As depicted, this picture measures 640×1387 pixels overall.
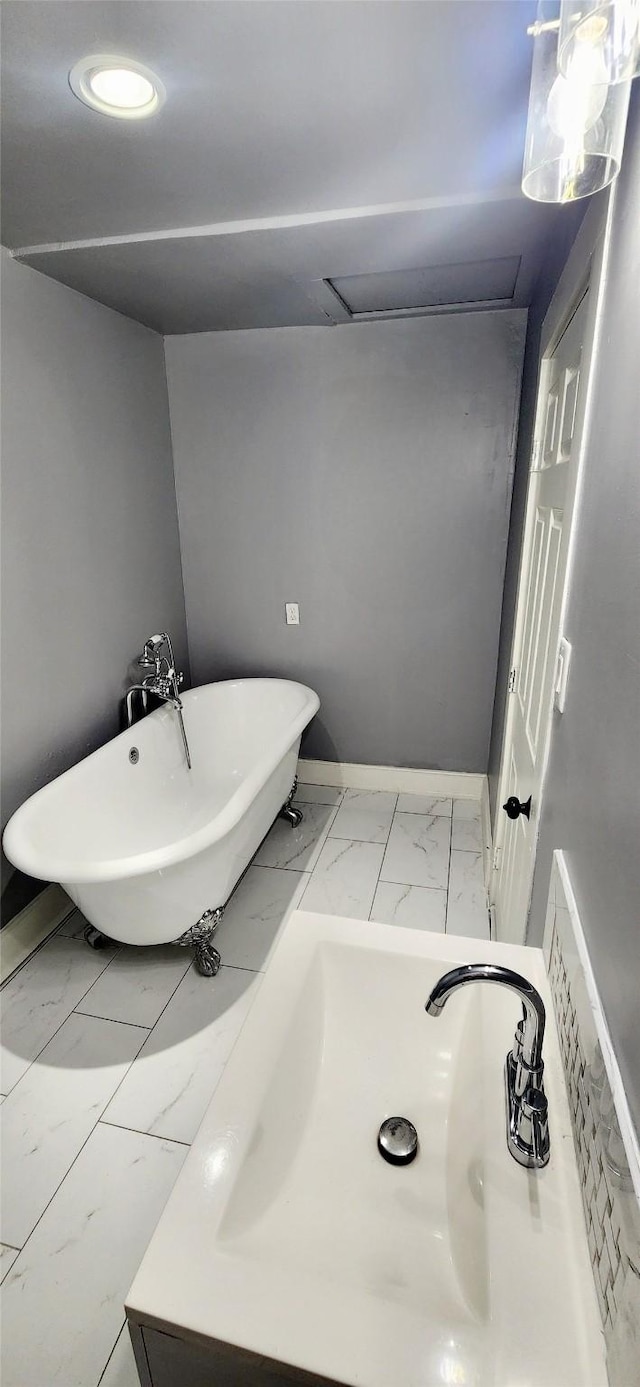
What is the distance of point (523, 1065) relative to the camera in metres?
0.74

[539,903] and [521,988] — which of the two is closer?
[521,988]

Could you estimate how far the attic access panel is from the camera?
193cm

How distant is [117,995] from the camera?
1.94 metres

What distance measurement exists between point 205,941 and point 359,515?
1858 millimetres

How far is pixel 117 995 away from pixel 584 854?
166cm

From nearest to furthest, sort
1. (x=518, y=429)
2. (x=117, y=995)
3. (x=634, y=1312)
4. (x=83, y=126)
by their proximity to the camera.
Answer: (x=634, y=1312) < (x=83, y=126) < (x=117, y=995) < (x=518, y=429)

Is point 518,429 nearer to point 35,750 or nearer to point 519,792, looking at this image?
point 519,792

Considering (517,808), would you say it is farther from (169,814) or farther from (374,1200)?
(169,814)

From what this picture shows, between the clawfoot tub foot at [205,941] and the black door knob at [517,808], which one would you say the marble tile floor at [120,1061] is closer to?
the clawfoot tub foot at [205,941]

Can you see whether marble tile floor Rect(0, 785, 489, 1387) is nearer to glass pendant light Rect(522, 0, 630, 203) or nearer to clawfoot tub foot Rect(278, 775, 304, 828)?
clawfoot tub foot Rect(278, 775, 304, 828)

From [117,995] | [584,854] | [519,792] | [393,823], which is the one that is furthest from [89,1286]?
[393,823]

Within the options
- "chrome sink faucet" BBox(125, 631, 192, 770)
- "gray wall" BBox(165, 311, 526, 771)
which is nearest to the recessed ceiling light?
"gray wall" BBox(165, 311, 526, 771)

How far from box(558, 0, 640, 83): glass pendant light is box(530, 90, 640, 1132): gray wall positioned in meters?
0.18

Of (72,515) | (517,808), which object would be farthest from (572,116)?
(72,515)
